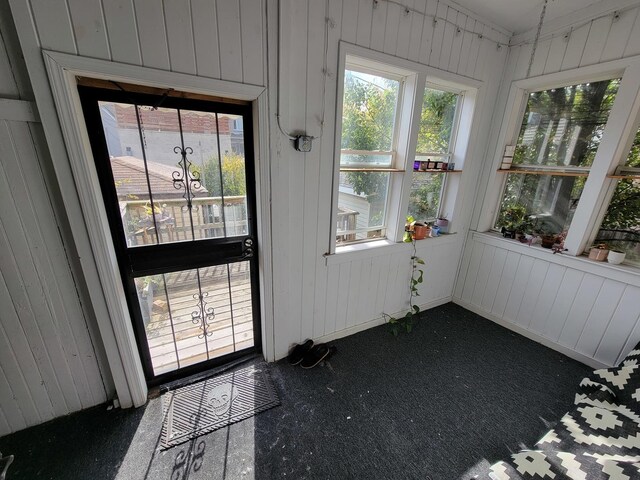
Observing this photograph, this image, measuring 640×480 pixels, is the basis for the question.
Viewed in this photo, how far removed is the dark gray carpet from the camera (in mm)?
1334

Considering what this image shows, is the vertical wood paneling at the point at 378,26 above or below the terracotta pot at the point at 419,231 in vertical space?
above

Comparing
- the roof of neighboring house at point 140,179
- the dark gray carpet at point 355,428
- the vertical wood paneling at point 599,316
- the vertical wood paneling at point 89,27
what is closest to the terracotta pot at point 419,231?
the dark gray carpet at point 355,428

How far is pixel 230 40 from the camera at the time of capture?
1.32 metres

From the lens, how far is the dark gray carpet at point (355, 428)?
52.5 inches

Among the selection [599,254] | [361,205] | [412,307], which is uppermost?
[361,205]

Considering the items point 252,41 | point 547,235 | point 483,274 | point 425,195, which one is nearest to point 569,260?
point 547,235

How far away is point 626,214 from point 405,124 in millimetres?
1813

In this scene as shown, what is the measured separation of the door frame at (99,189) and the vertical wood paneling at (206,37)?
58 mm

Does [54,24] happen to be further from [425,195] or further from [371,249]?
[425,195]

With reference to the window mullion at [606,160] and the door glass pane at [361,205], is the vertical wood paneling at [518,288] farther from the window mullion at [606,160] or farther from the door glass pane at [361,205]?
the door glass pane at [361,205]

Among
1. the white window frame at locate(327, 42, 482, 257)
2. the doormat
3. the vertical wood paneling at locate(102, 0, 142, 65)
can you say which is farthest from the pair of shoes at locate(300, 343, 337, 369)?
the vertical wood paneling at locate(102, 0, 142, 65)

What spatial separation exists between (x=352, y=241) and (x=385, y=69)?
4.42 ft

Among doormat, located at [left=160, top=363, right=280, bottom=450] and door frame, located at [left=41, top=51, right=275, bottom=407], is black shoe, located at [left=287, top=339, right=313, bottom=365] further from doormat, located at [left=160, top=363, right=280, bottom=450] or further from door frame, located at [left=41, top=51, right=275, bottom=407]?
door frame, located at [left=41, top=51, right=275, bottom=407]

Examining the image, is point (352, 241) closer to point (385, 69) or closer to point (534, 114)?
point (385, 69)
